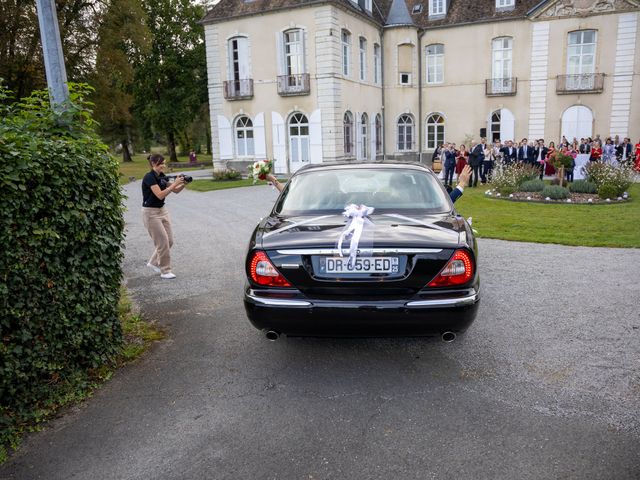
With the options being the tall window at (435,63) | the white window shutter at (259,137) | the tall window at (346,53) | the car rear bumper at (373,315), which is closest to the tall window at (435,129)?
the tall window at (435,63)

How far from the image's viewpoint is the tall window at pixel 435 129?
1356 inches

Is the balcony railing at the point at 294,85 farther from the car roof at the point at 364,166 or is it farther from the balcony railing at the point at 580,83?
the car roof at the point at 364,166

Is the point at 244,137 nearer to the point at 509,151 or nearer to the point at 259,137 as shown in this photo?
the point at 259,137

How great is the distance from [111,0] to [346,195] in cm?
2795

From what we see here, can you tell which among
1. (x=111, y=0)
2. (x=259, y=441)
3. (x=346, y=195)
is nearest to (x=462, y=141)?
(x=111, y=0)

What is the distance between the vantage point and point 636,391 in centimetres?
405

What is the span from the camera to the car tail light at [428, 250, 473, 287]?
412 centimetres

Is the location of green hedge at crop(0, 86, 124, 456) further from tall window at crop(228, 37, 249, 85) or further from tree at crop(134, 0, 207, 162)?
tree at crop(134, 0, 207, 162)

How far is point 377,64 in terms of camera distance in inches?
1324

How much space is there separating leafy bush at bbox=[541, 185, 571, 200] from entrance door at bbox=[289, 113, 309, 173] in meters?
16.5

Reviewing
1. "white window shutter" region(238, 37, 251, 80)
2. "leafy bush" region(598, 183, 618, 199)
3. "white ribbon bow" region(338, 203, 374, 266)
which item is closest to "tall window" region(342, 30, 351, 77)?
"white window shutter" region(238, 37, 251, 80)

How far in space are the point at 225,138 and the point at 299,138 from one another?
4.75 meters

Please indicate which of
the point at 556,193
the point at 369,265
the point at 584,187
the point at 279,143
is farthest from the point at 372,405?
the point at 279,143

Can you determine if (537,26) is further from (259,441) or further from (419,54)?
(259,441)
